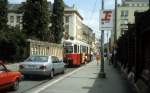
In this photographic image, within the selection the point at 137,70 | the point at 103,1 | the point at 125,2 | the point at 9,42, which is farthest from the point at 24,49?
the point at 125,2

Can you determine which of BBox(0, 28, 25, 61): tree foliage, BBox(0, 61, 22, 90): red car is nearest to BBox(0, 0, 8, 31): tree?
BBox(0, 28, 25, 61): tree foliage

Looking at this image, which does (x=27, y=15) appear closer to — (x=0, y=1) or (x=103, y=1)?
(x=0, y=1)

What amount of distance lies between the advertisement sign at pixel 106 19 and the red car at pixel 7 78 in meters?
10.8

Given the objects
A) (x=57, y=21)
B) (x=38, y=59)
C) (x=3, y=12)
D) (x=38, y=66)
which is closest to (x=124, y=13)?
(x=57, y=21)

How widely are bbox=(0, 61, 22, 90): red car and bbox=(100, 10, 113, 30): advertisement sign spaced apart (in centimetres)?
1075

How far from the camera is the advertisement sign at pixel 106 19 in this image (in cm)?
2730

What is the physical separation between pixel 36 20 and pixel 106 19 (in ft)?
142

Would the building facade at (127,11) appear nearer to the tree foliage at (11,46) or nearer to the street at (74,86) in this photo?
the tree foliage at (11,46)

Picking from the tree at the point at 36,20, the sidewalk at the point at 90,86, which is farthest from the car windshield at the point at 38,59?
the tree at the point at 36,20

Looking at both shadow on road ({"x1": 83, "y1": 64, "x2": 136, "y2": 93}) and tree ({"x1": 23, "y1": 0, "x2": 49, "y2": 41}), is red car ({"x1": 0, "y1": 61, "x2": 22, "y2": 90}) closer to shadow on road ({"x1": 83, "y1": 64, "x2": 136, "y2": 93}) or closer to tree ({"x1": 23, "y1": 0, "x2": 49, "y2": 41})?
shadow on road ({"x1": 83, "y1": 64, "x2": 136, "y2": 93})

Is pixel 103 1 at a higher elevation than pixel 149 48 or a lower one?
higher

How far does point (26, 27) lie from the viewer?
2756 inches

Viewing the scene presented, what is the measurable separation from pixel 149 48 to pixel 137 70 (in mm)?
2212

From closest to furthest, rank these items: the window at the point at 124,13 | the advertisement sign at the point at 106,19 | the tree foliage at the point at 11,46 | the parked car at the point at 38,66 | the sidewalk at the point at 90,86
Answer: the sidewalk at the point at 90,86
the parked car at the point at 38,66
the advertisement sign at the point at 106,19
the tree foliage at the point at 11,46
the window at the point at 124,13
